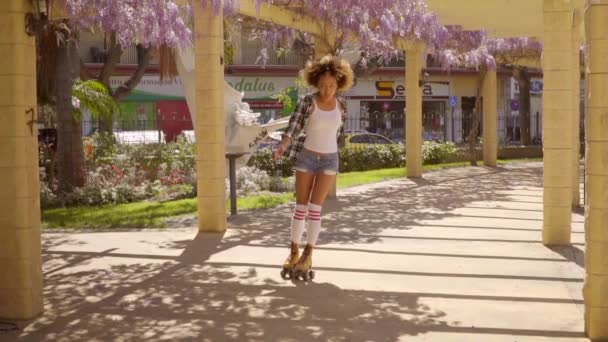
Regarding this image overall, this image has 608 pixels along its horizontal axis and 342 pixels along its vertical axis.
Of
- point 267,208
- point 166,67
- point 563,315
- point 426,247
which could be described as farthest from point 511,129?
point 563,315

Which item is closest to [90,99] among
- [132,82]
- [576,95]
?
[132,82]

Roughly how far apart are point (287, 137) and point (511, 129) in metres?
33.8

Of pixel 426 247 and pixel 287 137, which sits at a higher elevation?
pixel 287 137

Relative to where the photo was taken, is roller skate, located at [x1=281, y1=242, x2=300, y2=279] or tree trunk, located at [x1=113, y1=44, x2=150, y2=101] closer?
roller skate, located at [x1=281, y1=242, x2=300, y2=279]

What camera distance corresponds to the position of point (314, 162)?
748 centimetres

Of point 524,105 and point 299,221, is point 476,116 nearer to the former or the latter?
point 524,105

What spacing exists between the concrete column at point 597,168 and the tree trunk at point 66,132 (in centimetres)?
1200

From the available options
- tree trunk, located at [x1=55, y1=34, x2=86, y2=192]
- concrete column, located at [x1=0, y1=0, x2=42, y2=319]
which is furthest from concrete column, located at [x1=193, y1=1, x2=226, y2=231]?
tree trunk, located at [x1=55, y1=34, x2=86, y2=192]

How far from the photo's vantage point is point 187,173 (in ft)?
59.4

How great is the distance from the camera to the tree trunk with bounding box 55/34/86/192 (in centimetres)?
1570

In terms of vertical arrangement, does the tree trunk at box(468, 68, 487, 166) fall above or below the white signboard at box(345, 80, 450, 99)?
below

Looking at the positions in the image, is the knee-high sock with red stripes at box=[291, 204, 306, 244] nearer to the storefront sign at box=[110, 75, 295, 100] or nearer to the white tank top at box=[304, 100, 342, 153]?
the white tank top at box=[304, 100, 342, 153]

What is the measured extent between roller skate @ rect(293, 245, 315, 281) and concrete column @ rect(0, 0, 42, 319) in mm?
2247

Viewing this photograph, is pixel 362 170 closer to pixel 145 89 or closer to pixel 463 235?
pixel 463 235
